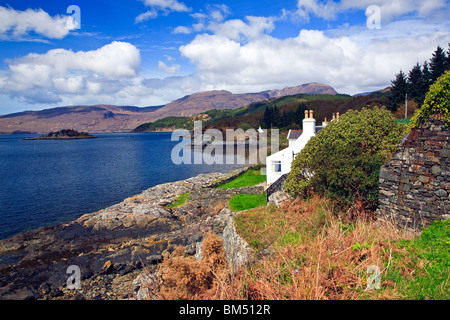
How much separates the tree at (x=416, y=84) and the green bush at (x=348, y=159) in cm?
3666

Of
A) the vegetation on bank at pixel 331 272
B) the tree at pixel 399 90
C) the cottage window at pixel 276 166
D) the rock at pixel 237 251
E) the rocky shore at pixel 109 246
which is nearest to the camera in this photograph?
the vegetation on bank at pixel 331 272

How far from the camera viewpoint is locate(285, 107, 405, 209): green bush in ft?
39.1

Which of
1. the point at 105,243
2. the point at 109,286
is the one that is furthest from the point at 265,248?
the point at 105,243

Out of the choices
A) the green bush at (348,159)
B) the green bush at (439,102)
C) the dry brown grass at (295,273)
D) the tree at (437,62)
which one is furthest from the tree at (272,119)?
the dry brown grass at (295,273)

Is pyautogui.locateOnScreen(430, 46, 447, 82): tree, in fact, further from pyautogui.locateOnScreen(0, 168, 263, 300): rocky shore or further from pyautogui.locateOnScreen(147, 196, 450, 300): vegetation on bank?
pyautogui.locateOnScreen(147, 196, 450, 300): vegetation on bank

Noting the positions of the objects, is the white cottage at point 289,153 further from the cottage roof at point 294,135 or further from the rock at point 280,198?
the rock at point 280,198

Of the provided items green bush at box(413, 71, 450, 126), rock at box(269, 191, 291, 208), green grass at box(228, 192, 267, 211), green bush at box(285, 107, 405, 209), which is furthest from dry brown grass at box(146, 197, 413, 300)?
green grass at box(228, 192, 267, 211)

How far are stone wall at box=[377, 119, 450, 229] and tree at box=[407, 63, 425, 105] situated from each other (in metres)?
41.7

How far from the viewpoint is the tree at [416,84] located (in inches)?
1797

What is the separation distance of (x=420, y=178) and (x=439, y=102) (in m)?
2.66

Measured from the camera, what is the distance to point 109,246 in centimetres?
1964

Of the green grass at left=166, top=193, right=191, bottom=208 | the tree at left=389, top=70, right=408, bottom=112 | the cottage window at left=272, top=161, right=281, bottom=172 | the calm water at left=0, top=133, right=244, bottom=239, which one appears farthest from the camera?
the tree at left=389, top=70, right=408, bottom=112
